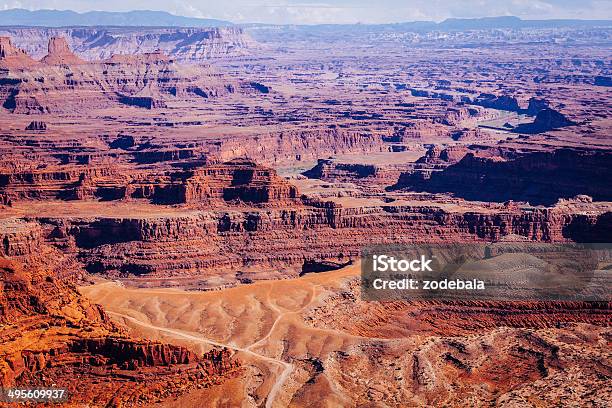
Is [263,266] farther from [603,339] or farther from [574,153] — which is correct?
[574,153]

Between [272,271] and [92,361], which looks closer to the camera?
[92,361]

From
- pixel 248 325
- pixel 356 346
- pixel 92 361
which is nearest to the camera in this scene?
pixel 92 361

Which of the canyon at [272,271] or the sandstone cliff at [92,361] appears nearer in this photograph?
the sandstone cliff at [92,361]

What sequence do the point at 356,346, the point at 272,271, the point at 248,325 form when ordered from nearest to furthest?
the point at 356,346, the point at 248,325, the point at 272,271

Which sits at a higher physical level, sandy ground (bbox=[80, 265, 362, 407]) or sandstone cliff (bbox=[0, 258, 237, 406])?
sandstone cliff (bbox=[0, 258, 237, 406])

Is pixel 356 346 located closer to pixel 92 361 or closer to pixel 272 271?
pixel 92 361

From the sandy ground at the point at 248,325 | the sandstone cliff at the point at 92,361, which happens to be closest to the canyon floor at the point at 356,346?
the sandy ground at the point at 248,325

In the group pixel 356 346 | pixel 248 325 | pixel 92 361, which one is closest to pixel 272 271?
pixel 248 325

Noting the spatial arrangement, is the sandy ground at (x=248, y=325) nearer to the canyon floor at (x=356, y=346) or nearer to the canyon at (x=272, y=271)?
the canyon floor at (x=356, y=346)

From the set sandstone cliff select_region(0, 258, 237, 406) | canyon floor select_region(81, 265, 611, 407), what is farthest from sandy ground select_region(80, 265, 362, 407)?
sandstone cliff select_region(0, 258, 237, 406)

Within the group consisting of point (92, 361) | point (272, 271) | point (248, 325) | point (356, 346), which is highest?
point (92, 361)

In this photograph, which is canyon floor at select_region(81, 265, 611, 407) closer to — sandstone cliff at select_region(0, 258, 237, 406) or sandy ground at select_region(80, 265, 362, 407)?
sandy ground at select_region(80, 265, 362, 407)
